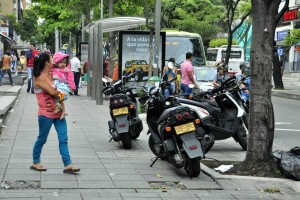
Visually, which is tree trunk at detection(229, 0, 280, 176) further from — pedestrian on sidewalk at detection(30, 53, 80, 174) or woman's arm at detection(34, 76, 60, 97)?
woman's arm at detection(34, 76, 60, 97)

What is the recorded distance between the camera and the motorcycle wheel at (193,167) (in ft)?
22.1

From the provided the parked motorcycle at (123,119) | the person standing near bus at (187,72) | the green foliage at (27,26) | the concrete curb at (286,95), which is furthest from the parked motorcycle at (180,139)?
the green foliage at (27,26)

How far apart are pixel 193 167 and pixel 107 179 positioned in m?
1.15

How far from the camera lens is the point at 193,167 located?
22.3ft

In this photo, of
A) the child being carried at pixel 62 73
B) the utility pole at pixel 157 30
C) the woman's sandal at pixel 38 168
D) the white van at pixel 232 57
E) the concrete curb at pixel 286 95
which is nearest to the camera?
the woman's sandal at pixel 38 168

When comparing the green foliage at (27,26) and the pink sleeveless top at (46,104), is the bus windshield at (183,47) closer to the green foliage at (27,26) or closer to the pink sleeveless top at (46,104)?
the pink sleeveless top at (46,104)

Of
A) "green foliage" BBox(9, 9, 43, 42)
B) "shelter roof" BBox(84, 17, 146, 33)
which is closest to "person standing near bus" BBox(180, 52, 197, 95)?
"shelter roof" BBox(84, 17, 146, 33)

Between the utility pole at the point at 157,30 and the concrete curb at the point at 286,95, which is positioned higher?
the utility pole at the point at 157,30

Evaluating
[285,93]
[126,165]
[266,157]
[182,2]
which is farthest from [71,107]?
[182,2]

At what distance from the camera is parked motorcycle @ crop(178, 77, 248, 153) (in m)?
8.92

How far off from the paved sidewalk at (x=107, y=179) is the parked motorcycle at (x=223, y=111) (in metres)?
0.40

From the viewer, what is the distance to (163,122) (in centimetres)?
710

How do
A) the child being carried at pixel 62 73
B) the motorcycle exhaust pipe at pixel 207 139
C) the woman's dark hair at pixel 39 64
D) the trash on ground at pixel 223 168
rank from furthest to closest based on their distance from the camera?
the motorcycle exhaust pipe at pixel 207 139 < the trash on ground at pixel 223 168 < the child being carried at pixel 62 73 < the woman's dark hair at pixel 39 64

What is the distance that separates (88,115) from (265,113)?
292 inches
